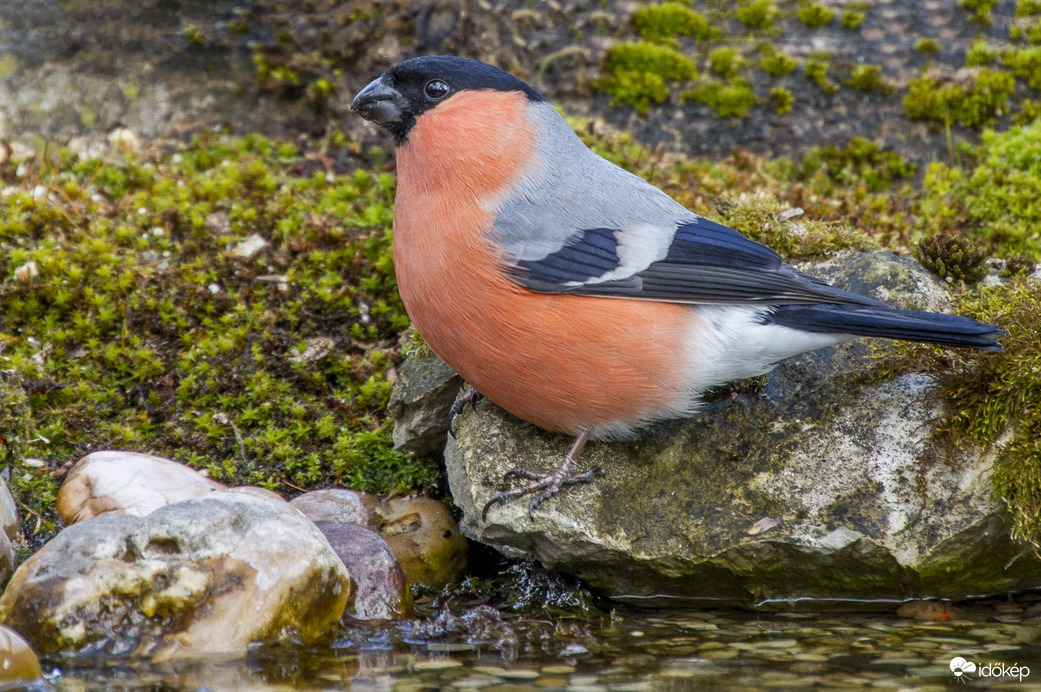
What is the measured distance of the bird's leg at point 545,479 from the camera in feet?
12.7

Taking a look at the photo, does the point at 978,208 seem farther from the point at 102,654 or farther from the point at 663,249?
the point at 102,654

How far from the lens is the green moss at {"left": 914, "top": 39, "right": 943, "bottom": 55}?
693 centimetres

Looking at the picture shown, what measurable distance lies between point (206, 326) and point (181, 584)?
2.15 m

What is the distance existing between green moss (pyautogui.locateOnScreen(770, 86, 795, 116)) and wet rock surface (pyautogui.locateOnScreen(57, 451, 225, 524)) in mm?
5145

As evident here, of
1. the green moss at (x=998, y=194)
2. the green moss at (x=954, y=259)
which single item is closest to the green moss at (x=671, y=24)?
the green moss at (x=998, y=194)

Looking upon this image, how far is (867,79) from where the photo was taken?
689 cm

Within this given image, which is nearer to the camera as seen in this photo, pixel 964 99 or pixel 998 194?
pixel 998 194

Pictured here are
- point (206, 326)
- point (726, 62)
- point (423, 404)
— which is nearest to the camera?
Result: point (423, 404)

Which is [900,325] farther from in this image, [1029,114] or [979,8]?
[979,8]

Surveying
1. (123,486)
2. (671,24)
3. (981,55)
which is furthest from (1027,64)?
(123,486)

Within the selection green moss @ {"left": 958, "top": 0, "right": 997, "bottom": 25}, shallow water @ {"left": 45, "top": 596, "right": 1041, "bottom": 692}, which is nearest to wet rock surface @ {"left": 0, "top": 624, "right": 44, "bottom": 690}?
shallow water @ {"left": 45, "top": 596, "right": 1041, "bottom": 692}

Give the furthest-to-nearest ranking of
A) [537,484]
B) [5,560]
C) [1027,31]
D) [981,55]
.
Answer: [1027,31], [981,55], [537,484], [5,560]

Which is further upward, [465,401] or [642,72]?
[642,72]

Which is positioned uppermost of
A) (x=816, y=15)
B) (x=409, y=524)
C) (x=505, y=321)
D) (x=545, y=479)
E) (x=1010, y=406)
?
(x=816, y=15)
